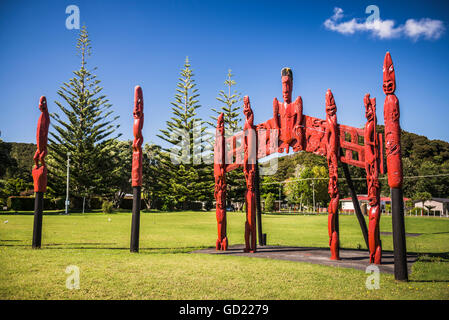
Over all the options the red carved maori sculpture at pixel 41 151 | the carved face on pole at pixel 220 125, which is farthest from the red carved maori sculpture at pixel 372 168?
the red carved maori sculpture at pixel 41 151

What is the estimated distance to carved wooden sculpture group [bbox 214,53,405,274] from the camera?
473 cm

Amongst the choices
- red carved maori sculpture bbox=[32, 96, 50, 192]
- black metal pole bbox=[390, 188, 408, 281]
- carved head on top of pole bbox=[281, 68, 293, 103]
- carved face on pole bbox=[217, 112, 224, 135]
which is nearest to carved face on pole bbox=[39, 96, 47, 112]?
red carved maori sculpture bbox=[32, 96, 50, 192]

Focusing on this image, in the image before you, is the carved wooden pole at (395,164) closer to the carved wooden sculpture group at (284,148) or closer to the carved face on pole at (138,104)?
the carved wooden sculpture group at (284,148)

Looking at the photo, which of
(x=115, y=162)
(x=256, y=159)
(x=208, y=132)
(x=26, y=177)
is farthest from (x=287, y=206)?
(x=256, y=159)

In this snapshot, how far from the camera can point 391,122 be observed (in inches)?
185

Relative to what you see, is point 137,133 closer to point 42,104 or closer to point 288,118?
point 42,104

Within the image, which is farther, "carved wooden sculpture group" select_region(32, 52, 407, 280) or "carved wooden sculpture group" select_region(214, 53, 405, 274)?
"carved wooden sculpture group" select_region(32, 52, 407, 280)

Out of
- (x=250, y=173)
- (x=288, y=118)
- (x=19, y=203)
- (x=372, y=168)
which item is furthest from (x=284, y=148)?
(x=19, y=203)

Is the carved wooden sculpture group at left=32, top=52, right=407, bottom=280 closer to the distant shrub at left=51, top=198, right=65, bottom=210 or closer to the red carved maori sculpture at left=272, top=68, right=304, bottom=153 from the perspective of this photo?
the red carved maori sculpture at left=272, top=68, right=304, bottom=153

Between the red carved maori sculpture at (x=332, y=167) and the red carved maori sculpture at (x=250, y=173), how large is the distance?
153cm

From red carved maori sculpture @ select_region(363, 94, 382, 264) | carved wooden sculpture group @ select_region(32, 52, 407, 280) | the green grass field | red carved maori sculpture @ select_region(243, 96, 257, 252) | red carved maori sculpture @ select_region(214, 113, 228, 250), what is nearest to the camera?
the green grass field
